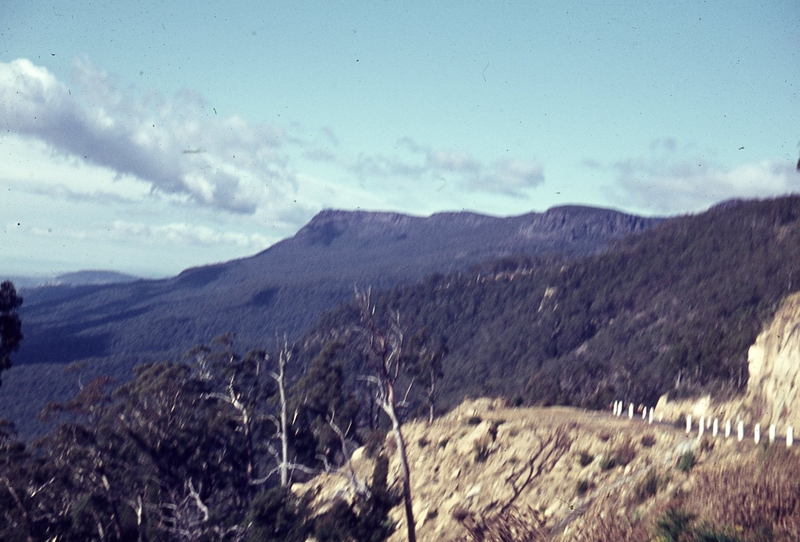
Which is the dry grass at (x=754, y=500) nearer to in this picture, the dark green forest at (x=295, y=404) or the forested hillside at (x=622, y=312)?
the dark green forest at (x=295, y=404)

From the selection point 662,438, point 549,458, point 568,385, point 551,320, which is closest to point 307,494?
point 549,458

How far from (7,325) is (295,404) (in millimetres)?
19542

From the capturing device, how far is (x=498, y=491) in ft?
66.7

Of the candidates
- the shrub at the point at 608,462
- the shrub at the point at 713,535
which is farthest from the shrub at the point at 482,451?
the shrub at the point at 713,535

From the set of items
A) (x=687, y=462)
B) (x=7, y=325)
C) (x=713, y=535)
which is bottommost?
(x=687, y=462)

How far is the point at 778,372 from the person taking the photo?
2477cm

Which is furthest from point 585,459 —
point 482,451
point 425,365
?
point 425,365

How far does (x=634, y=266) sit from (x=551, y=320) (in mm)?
19882

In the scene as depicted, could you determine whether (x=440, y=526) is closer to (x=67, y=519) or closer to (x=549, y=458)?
(x=549, y=458)

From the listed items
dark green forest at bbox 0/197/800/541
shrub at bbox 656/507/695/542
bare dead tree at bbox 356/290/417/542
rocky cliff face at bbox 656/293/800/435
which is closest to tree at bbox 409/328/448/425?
dark green forest at bbox 0/197/800/541

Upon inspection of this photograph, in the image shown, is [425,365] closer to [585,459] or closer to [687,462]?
[585,459]

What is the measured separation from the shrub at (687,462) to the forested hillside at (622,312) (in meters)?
21.8

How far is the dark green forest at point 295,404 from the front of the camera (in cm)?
2958

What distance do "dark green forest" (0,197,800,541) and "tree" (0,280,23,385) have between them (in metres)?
8.40
